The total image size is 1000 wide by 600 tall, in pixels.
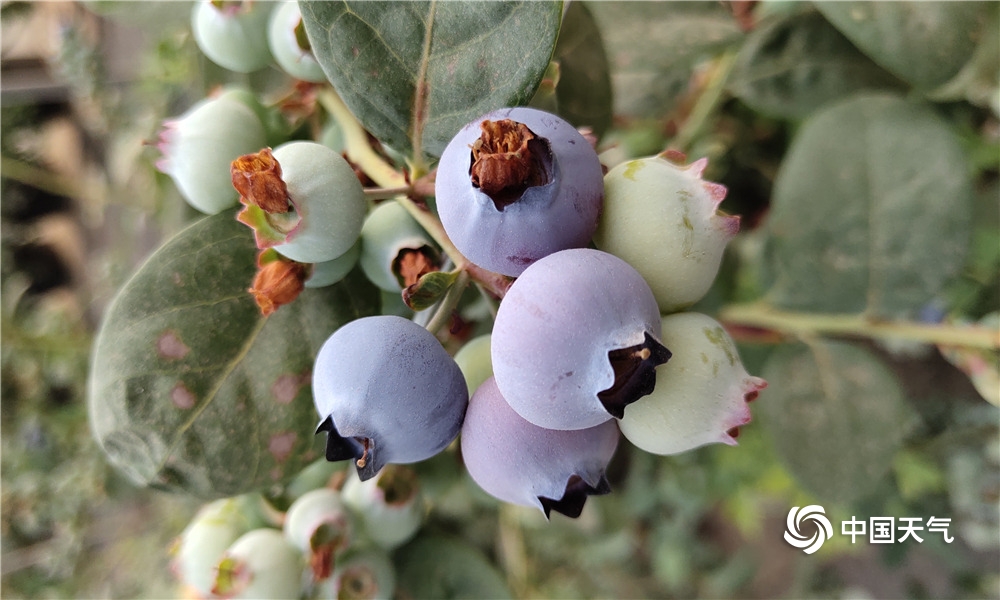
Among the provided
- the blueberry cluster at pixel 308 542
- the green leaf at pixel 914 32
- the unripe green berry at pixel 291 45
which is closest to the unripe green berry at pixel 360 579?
the blueberry cluster at pixel 308 542

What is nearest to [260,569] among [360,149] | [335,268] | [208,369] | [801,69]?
[208,369]

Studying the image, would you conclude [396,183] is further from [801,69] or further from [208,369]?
[801,69]

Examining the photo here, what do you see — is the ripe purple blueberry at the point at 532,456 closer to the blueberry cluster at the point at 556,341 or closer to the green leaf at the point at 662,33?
the blueberry cluster at the point at 556,341

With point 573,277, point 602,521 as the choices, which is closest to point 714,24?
point 573,277

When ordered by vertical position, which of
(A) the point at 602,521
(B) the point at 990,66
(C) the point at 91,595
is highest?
(B) the point at 990,66

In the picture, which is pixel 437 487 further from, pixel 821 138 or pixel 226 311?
pixel 821 138

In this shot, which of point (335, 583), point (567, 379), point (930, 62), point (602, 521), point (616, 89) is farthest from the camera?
point (602, 521)
